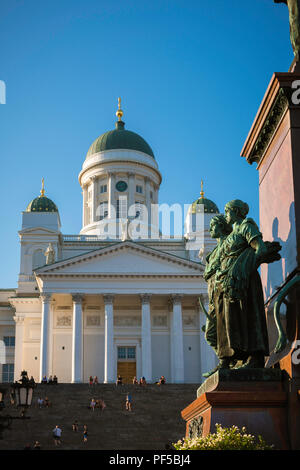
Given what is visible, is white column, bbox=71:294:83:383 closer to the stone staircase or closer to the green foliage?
the stone staircase

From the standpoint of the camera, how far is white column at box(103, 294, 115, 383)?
5541 cm

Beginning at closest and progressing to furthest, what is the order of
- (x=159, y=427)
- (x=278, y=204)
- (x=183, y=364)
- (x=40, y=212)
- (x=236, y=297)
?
(x=236, y=297), (x=278, y=204), (x=159, y=427), (x=183, y=364), (x=40, y=212)

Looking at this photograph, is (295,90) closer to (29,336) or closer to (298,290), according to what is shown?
(298,290)

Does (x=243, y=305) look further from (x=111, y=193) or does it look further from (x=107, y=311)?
(x=111, y=193)

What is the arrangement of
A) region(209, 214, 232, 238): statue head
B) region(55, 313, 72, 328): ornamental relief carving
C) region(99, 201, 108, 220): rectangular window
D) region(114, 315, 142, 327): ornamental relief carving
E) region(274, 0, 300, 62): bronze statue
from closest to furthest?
region(274, 0, 300, 62): bronze statue
region(209, 214, 232, 238): statue head
region(55, 313, 72, 328): ornamental relief carving
region(114, 315, 142, 327): ornamental relief carving
region(99, 201, 108, 220): rectangular window

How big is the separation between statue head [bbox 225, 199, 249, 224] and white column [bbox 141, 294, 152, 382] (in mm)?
48038

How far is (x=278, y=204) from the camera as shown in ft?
29.1

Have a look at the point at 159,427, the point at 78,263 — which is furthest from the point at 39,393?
the point at 78,263

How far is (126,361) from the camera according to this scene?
60406 mm

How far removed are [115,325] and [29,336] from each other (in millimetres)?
6615

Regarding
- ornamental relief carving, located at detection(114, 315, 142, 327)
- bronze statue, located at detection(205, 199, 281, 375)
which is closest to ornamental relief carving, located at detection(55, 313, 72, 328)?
ornamental relief carving, located at detection(114, 315, 142, 327)

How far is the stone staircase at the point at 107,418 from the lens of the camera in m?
34.8

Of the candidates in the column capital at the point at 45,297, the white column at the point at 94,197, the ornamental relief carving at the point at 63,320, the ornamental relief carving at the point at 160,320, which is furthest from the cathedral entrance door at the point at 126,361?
the white column at the point at 94,197

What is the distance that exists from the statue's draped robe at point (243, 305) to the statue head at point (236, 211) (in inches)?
21.7
